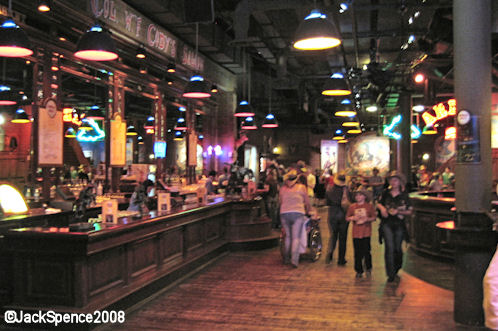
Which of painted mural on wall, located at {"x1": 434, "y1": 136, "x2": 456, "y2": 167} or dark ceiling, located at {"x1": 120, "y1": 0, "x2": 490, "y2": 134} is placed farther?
painted mural on wall, located at {"x1": 434, "y1": 136, "x2": 456, "y2": 167}

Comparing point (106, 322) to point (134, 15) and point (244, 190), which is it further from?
point (134, 15)

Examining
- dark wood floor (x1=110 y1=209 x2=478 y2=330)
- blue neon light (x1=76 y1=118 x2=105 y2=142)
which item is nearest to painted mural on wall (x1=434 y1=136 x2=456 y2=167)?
blue neon light (x1=76 y1=118 x2=105 y2=142)

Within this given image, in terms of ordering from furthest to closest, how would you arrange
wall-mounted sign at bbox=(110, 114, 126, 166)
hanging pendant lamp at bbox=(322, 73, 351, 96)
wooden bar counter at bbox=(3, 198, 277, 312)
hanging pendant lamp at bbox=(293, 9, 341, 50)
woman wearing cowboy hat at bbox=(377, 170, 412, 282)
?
wall-mounted sign at bbox=(110, 114, 126, 166)
hanging pendant lamp at bbox=(322, 73, 351, 96)
woman wearing cowboy hat at bbox=(377, 170, 412, 282)
hanging pendant lamp at bbox=(293, 9, 341, 50)
wooden bar counter at bbox=(3, 198, 277, 312)

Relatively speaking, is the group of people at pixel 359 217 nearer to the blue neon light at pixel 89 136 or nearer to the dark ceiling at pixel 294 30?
the dark ceiling at pixel 294 30

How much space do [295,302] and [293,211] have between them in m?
2.24

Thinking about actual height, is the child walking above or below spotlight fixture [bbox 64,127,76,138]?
below

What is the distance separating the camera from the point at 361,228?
748 cm

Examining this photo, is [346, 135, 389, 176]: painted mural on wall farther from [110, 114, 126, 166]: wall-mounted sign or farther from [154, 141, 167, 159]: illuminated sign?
[110, 114, 126, 166]: wall-mounted sign

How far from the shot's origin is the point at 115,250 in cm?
563

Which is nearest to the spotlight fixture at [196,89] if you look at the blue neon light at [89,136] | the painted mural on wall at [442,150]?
the blue neon light at [89,136]

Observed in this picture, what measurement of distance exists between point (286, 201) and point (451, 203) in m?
2.92

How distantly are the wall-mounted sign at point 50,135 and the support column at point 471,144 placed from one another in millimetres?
6202

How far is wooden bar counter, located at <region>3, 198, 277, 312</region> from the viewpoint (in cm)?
499

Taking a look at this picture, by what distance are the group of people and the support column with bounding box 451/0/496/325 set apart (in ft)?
6.62
